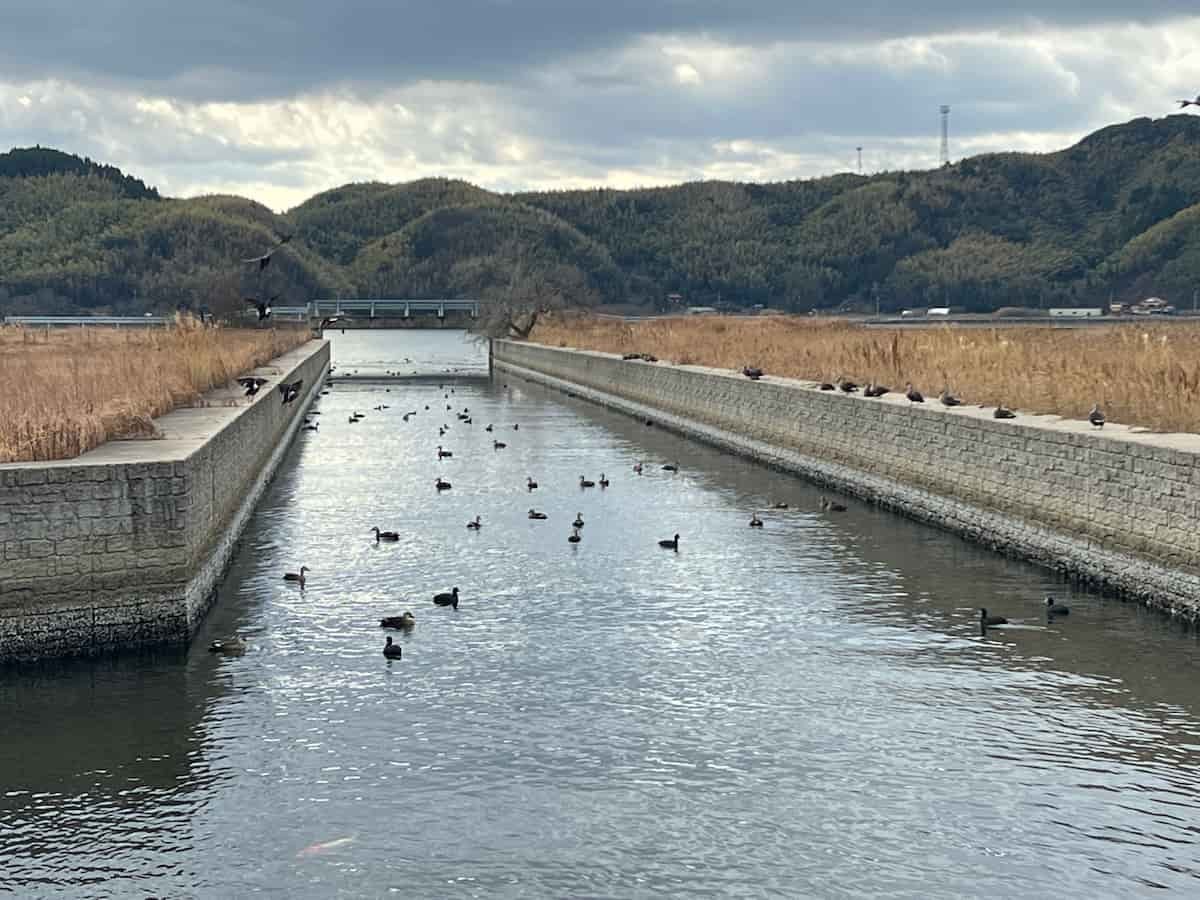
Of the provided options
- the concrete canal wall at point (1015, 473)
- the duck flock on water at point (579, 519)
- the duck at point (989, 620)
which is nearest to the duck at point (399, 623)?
the duck flock on water at point (579, 519)

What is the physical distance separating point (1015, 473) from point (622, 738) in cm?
1108

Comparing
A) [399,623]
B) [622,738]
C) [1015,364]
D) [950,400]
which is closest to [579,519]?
[950,400]

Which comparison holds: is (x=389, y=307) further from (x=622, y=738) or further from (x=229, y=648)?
(x=622, y=738)

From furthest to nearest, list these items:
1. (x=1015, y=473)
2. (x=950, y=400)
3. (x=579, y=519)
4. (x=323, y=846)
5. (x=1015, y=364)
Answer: (x=1015, y=364) → (x=950, y=400) → (x=579, y=519) → (x=1015, y=473) → (x=323, y=846)

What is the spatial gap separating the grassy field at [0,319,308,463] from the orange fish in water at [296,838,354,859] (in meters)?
9.13

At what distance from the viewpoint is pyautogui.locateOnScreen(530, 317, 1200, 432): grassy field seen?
901 inches

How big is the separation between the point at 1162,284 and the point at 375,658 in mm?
156727

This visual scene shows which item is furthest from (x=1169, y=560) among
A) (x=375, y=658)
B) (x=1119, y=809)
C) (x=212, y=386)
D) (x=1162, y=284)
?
(x=1162, y=284)

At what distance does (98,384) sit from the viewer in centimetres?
2847

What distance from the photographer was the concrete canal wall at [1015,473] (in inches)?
701

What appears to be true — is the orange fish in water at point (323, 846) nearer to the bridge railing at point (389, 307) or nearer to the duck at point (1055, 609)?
the duck at point (1055, 609)

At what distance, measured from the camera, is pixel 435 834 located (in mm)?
10969

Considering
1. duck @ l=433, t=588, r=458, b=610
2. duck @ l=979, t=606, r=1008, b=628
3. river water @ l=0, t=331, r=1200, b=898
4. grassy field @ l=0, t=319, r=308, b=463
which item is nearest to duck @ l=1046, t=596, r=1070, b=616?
river water @ l=0, t=331, r=1200, b=898

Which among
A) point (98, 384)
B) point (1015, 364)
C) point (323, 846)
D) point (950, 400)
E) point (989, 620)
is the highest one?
point (1015, 364)
